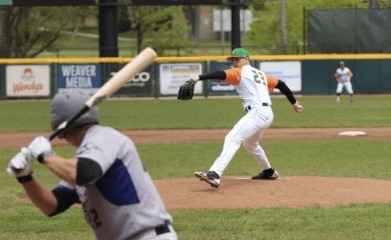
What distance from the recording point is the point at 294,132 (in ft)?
66.7

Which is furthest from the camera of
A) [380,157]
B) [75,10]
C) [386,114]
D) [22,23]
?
[75,10]

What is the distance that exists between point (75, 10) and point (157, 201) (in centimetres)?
5124

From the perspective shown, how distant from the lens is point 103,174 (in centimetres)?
391

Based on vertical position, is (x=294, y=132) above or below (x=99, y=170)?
below

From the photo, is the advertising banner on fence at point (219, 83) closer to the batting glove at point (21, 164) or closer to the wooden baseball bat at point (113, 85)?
the wooden baseball bat at point (113, 85)

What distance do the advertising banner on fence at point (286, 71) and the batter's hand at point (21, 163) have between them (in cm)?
3220

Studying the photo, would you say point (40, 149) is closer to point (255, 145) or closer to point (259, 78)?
point (259, 78)

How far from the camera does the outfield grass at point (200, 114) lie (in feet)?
75.3

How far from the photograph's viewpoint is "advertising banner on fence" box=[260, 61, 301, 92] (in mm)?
35906

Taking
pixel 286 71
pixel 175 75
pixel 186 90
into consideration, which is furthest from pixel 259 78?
pixel 286 71

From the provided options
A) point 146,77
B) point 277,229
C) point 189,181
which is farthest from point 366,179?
point 146,77

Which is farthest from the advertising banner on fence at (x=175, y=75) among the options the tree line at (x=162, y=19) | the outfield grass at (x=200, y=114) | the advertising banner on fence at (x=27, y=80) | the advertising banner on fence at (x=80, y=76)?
the tree line at (x=162, y=19)

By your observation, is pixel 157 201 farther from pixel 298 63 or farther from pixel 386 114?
pixel 298 63

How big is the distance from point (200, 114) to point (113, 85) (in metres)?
22.7
